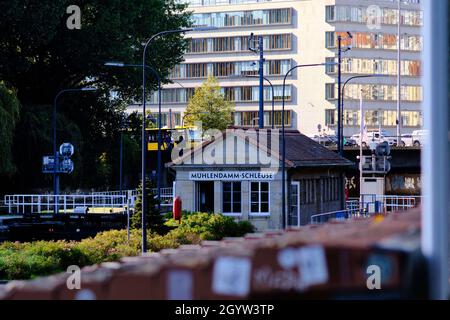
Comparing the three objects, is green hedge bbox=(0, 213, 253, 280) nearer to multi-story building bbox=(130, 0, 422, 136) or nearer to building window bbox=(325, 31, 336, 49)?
multi-story building bbox=(130, 0, 422, 136)

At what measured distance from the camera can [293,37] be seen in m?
107

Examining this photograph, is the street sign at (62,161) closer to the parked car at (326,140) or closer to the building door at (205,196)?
the building door at (205,196)

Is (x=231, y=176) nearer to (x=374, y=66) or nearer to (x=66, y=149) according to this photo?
(x=66, y=149)

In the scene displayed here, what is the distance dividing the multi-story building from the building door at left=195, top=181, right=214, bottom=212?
59.2 meters

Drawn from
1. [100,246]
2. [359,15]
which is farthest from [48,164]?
[359,15]

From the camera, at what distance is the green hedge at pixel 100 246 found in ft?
94.9

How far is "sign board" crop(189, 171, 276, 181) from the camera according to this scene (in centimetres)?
4194

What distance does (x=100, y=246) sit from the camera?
33531 millimetres

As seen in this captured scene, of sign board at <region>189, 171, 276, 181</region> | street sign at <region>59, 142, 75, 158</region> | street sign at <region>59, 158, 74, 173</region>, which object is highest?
street sign at <region>59, 142, 75, 158</region>

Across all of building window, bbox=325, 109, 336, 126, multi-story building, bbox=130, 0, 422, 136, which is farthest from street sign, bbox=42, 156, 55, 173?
building window, bbox=325, 109, 336, 126

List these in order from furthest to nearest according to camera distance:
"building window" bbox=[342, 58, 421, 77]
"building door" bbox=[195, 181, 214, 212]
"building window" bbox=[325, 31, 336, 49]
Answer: "building window" bbox=[325, 31, 336, 49]
"building window" bbox=[342, 58, 421, 77]
"building door" bbox=[195, 181, 214, 212]

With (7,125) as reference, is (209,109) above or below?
above

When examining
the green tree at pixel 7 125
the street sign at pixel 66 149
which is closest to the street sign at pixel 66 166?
the street sign at pixel 66 149

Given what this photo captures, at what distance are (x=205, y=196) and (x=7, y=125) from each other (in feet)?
59.5
